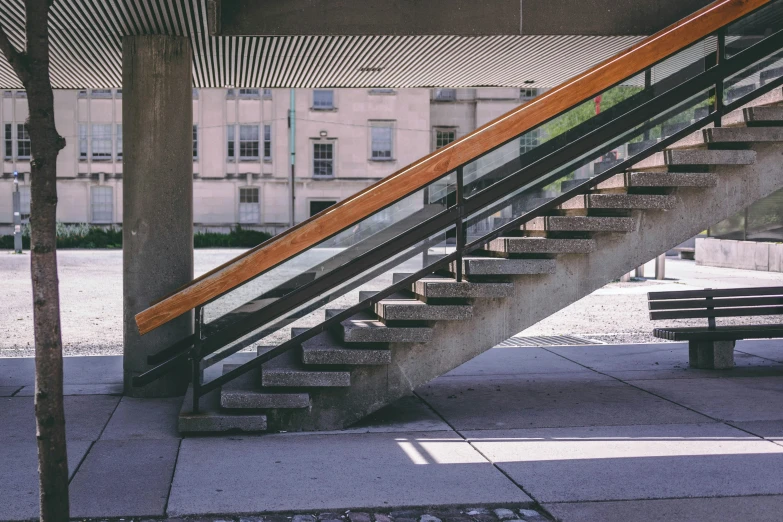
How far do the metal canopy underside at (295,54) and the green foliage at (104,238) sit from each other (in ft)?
107

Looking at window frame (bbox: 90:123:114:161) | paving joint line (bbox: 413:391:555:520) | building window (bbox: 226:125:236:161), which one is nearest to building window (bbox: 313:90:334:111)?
building window (bbox: 226:125:236:161)

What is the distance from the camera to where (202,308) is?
681 centimetres

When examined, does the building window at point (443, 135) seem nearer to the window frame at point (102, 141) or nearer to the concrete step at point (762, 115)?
the window frame at point (102, 141)

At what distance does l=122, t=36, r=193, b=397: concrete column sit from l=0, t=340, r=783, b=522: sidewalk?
61 centimetres

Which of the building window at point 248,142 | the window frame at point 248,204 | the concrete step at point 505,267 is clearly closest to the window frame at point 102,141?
the building window at point 248,142

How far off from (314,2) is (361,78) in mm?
3060

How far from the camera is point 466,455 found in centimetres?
598

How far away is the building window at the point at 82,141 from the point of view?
52.1 m

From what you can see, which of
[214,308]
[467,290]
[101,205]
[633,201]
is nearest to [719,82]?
[633,201]

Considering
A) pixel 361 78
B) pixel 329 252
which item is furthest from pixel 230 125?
pixel 329 252

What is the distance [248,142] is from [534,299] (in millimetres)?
46365

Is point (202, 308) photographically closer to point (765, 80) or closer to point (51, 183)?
point (51, 183)

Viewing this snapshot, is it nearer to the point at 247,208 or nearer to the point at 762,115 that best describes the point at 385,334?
the point at 762,115

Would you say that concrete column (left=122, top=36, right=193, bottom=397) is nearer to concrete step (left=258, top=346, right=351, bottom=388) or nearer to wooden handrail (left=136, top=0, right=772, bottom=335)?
wooden handrail (left=136, top=0, right=772, bottom=335)
